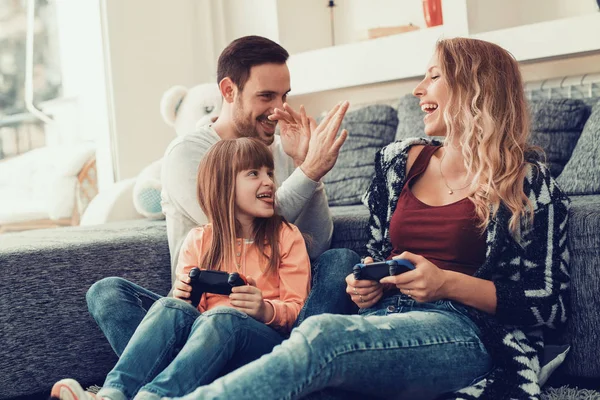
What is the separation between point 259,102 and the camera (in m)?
2.22

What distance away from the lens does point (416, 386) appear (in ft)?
4.81

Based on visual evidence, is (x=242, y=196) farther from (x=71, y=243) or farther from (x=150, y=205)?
(x=150, y=205)

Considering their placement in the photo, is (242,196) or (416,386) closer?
(416,386)

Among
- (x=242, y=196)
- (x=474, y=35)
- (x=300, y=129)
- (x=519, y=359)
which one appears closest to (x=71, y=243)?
(x=242, y=196)

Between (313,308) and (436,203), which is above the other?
(436,203)

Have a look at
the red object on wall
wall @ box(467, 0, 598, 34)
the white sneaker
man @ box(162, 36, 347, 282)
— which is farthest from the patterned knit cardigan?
the red object on wall

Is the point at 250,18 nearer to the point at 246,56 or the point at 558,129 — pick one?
the point at 246,56

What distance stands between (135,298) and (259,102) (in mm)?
646

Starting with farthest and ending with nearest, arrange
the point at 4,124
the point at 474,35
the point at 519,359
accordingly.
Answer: the point at 4,124
the point at 474,35
the point at 519,359

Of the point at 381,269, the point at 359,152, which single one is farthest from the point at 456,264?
the point at 359,152

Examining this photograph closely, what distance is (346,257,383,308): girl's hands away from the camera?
65.6 inches

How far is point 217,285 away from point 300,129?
585 mm

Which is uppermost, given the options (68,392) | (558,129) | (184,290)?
(558,129)

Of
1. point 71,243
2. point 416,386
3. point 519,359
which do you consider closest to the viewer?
point 416,386
